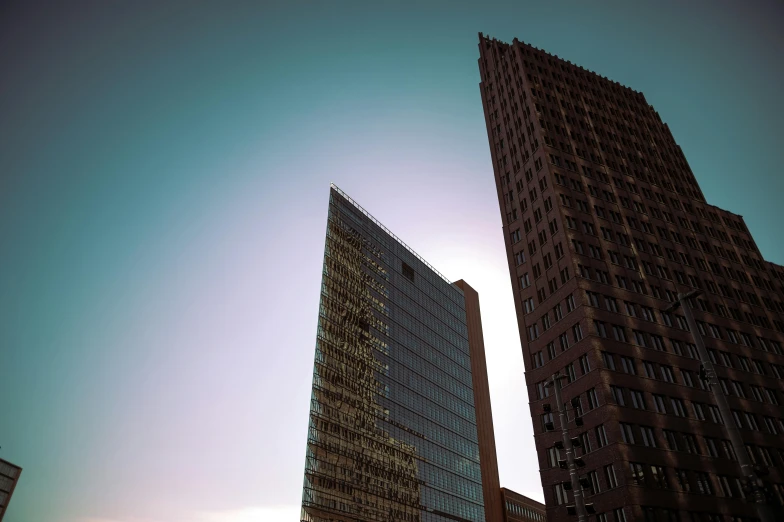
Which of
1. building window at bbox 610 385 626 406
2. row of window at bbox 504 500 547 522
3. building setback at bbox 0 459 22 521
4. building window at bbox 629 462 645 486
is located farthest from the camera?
row of window at bbox 504 500 547 522

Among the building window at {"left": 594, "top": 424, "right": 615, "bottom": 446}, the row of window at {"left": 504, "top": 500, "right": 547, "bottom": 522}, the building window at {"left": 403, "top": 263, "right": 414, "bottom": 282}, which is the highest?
the building window at {"left": 403, "top": 263, "right": 414, "bottom": 282}

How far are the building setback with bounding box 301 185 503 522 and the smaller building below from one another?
18.0 ft

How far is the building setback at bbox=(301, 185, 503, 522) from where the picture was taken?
104938mm

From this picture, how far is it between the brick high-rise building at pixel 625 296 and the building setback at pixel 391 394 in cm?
5055

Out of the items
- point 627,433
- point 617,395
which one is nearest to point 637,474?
point 627,433

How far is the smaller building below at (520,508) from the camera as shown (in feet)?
495

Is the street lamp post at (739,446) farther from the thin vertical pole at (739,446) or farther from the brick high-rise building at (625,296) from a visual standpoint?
the brick high-rise building at (625,296)

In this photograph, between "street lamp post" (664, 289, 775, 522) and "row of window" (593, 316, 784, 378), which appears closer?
"street lamp post" (664, 289, 775, 522)

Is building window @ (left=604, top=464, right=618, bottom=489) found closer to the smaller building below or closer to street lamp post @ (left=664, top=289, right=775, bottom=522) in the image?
street lamp post @ (left=664, top=289, right=775, bottom=522)

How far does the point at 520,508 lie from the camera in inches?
6176

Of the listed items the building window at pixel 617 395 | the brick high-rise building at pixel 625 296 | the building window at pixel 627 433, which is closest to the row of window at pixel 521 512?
the brick high-rise building at pixel 625 296

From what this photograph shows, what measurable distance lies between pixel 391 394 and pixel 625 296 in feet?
238

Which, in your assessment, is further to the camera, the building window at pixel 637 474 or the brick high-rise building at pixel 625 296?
the brick high-rise building at pixel 625 296

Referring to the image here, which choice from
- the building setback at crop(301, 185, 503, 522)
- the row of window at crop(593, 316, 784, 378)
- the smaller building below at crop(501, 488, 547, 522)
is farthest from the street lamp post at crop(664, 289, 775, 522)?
the smaller building below at crop(501, 488, 547, 522)
